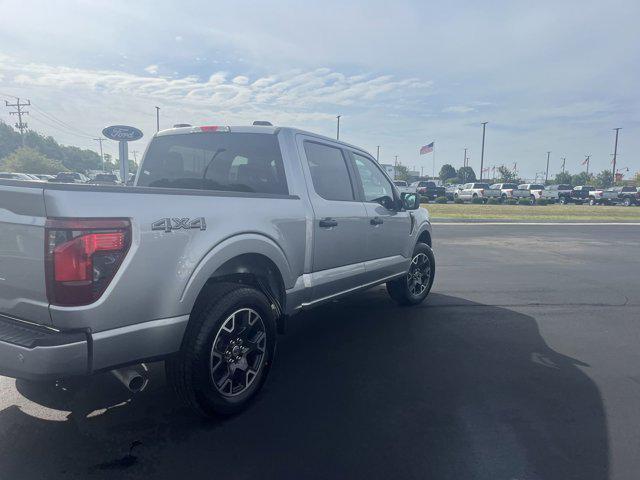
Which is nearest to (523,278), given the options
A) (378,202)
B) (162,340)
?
(378,202)

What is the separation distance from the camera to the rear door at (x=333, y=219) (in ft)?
13.2

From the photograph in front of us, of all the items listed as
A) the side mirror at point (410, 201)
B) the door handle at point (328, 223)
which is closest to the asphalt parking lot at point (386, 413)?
the door handle at point (328, 223)

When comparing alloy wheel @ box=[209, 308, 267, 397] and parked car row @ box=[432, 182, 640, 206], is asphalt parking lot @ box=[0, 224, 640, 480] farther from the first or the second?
parked car row @ box=[432, 182, 640, 206]

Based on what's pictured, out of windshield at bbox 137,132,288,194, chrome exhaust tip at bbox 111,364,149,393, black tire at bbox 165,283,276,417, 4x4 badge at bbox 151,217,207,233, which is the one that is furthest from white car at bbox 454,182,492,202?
chrome exhaust tip at bbox 111,364,149,393

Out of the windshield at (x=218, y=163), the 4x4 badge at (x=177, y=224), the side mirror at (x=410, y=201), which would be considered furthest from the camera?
the side mirror at (x=410, y=201)

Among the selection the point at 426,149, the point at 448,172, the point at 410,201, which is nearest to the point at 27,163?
the point at 426,149

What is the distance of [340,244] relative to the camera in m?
4.32

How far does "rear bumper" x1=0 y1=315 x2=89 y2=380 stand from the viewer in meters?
2.25

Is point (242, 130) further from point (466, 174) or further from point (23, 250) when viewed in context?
point (466, 174)

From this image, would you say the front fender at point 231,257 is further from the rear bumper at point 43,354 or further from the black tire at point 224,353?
the rear bumper at point 43,354

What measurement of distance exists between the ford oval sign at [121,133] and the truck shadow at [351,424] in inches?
→ 389

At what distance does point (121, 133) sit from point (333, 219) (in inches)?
407

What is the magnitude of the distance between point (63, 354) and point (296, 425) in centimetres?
151

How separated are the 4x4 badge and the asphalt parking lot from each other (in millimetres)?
1309
